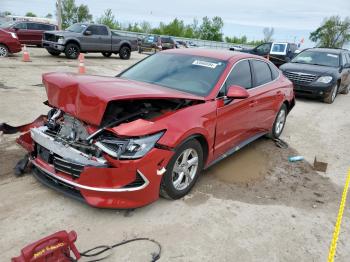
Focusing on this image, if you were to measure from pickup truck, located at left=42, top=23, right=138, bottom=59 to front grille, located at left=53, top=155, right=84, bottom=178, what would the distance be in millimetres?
14692

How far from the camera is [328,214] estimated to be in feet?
13.6

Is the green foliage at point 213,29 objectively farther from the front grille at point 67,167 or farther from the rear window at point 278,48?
the front grille at point 67,167

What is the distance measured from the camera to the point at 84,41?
58.4 feet

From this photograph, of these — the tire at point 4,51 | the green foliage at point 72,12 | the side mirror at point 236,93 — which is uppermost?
the green foliage at point 72,12

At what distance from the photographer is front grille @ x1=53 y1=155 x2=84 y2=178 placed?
11.2 ft

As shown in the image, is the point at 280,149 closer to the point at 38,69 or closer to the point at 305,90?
the point at 305,90

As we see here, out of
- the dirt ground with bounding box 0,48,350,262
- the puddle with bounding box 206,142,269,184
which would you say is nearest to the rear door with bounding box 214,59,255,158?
the puddle with bounding box 206,142,269,184

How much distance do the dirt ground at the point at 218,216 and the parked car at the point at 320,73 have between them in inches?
227

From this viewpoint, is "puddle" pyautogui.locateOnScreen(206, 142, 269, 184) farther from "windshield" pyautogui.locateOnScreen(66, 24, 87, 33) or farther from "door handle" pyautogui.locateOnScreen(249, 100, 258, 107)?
"windshield" pyautogui.locateOnScreen(66, 24, 87, 33)

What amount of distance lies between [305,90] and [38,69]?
32.1 feet

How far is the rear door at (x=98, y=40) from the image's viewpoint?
18.0m

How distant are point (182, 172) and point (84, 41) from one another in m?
15.5

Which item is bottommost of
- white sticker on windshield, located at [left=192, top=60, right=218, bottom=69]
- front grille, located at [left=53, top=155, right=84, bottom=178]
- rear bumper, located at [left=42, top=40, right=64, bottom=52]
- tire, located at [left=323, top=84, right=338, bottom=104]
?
tire, located at [left=323, top=84, right=338, bottom=104]

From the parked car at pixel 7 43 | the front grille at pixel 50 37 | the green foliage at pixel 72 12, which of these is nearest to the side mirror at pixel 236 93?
the parked car at pixel 7 43
